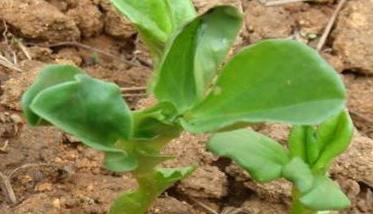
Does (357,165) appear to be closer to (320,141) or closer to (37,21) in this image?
(320,141)

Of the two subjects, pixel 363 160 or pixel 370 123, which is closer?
pixel 363 160

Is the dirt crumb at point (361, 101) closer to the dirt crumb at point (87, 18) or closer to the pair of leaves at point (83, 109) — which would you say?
the dirt crumb at point (87, 18)

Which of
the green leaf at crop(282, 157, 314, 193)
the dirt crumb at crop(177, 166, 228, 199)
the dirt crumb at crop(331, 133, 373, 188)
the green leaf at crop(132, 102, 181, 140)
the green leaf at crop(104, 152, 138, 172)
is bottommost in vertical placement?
the dirt crumb at crop(177, 166, 228, 199)

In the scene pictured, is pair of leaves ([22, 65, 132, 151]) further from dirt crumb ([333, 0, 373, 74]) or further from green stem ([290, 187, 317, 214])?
dirt crumb ([333, 0, 373, 74])

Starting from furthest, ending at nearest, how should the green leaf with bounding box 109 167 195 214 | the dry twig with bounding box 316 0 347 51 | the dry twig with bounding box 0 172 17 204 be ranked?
the dry twig with bounding box 316 0 347 51 < the dry twig with bounding box 0 172 17 204 < the green leaf with bounding box 109 167 195 214

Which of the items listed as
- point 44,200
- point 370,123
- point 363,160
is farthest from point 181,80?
point 370,123

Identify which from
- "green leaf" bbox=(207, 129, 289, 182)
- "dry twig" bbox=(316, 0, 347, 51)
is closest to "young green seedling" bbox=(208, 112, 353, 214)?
"green leaf" bbox=(207, 129, 289, 182)

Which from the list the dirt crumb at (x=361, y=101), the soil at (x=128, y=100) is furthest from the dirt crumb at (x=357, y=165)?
the dirt crumb at (x=361, y=101)

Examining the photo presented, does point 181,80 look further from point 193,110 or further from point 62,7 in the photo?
point 62,7
